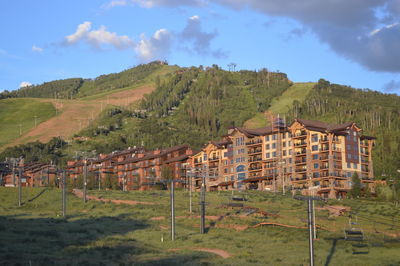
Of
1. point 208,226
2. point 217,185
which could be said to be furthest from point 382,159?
point 208,226

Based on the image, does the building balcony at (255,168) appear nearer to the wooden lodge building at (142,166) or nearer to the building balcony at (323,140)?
the building balcony at (323,140)

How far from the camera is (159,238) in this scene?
7075 centimetres

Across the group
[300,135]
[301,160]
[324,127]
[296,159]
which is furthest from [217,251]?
[324,127]

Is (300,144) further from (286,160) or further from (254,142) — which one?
(254,142)

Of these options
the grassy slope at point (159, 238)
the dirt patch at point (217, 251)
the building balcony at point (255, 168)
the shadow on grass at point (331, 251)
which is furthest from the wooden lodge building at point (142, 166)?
the dirt patch at point (217, 251)

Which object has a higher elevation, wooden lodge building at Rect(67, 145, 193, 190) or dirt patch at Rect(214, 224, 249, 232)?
wooden lodge building at Rect(67, 145, 193, 190)

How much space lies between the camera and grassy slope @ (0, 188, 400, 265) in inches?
2194

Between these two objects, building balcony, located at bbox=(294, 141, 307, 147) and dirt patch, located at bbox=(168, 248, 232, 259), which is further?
building balcony, located at bbox=(294, 141, 307, 147)

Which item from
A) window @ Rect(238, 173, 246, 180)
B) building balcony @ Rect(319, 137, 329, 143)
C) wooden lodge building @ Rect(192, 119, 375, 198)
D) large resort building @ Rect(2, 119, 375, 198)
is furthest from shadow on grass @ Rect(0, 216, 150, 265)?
window @ Rect(238, 173, 246, 180)

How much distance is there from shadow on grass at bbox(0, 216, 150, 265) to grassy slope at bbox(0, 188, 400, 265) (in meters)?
0.09

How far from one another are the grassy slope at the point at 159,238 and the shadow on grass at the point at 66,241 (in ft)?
0.28

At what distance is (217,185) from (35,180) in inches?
2616

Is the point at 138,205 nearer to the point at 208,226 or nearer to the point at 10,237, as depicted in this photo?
the point at 208,226

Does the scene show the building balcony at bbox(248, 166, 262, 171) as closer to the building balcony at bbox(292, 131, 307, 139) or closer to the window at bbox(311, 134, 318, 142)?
the building balcony at bbox(292, 131, 307, 139)
